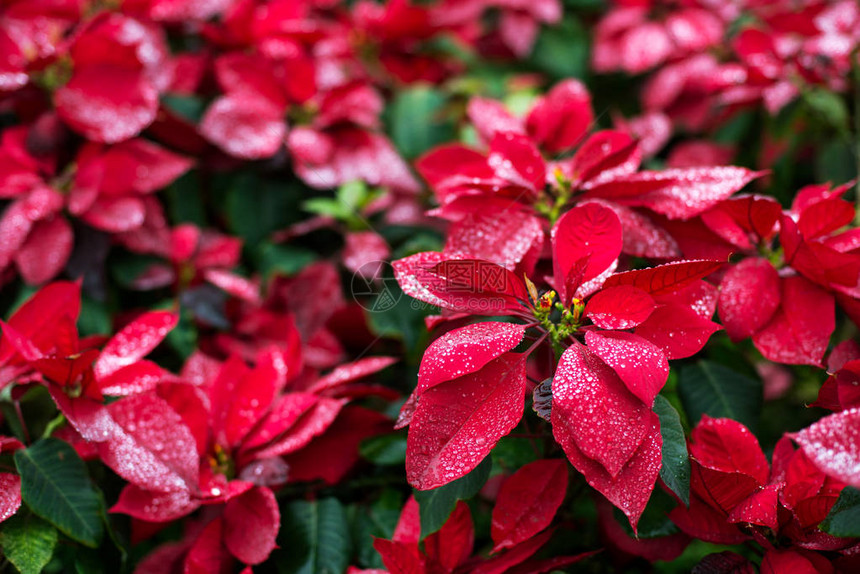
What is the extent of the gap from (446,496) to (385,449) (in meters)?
0.13

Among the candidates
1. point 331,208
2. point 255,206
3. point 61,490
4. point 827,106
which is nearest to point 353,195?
point 331,208

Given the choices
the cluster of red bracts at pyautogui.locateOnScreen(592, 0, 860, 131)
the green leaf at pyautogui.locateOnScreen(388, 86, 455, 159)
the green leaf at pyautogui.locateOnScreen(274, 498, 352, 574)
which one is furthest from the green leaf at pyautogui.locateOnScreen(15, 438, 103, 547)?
the cluster of red bracts at pyautogui.locateOnScreen(592, 0, 860, 131)

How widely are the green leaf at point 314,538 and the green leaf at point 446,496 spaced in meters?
0.12

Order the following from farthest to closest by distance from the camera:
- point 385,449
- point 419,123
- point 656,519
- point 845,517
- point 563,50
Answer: point 563,50
point 419,123
point 385,449
point 656,519
point 845,517

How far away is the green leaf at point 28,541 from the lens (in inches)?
22.8

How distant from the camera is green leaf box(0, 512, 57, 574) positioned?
1.90 feet

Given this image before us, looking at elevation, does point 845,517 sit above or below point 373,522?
above

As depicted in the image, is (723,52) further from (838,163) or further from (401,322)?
(401,322)

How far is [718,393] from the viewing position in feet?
2.26

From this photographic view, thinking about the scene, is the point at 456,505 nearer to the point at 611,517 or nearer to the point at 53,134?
the point at 611,517

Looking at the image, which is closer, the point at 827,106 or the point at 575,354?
the point at 575,354

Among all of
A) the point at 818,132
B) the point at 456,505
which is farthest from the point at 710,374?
the point at 818,132

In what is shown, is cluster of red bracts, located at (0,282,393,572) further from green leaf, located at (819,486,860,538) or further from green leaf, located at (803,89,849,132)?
green leaf, located at (803,89,849,132)

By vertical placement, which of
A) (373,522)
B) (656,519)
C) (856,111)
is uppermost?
(856,111)
